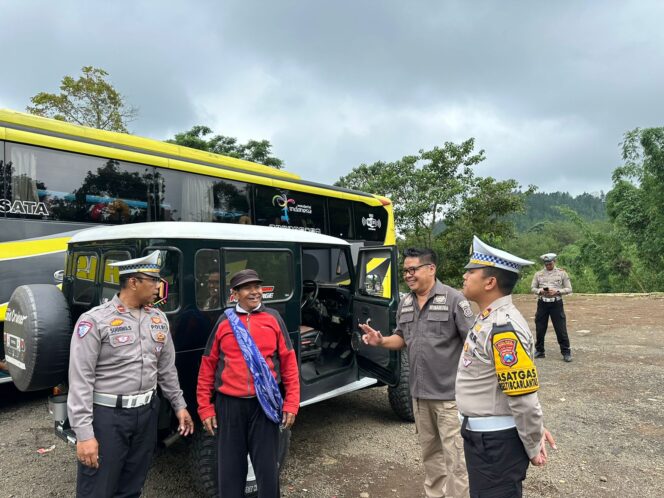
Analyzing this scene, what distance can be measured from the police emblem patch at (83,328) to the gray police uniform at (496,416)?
1862 mm

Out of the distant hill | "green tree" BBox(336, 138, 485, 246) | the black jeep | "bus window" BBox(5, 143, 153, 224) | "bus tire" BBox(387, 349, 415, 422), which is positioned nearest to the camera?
the black jeep

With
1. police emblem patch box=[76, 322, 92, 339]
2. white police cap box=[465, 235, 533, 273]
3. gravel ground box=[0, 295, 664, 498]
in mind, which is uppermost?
white police cap box=[465, 235, 533, 273]

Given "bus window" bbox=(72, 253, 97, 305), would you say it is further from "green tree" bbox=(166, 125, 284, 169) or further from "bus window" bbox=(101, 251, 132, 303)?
"green tree" bbox=(166, 125, 284, 169)

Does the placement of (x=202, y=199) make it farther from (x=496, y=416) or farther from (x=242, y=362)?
(x=496, y=416)

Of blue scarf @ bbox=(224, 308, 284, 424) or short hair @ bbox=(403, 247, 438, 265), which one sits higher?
short hair @ bbox=(403, 247, 438, 265)

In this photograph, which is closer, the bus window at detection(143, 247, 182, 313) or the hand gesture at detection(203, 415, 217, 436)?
the hand gesture at detection(203, 415, 217, 436)

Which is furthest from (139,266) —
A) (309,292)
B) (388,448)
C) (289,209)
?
(289,209)

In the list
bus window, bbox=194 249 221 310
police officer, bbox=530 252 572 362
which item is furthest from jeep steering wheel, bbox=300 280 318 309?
police officer, bbox=530 252 572 362

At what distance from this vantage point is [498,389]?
1796 millimetres

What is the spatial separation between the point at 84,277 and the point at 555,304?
6.41 m

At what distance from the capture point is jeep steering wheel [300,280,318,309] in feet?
15.1

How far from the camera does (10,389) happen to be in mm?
5441

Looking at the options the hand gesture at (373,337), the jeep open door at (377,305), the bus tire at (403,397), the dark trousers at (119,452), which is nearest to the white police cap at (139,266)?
the dark trousers at (119,452)

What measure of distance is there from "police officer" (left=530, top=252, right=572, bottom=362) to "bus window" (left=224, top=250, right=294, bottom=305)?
15.6ft
